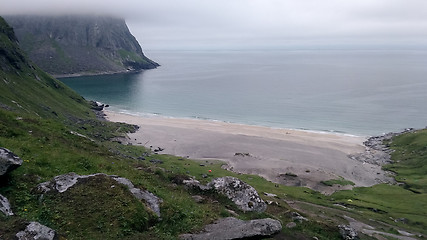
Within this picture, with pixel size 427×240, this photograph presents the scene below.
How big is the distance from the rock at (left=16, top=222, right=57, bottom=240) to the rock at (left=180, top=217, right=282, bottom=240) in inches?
313

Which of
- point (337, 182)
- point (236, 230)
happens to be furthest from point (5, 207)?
point (337, 182)

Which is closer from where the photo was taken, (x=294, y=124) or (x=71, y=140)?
(x=71, y=140)

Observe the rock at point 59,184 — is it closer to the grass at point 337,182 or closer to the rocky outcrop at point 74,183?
the rocky outcrop at point 74,183

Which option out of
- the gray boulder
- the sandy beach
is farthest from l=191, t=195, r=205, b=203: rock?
the sandy beach

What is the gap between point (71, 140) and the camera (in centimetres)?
3972

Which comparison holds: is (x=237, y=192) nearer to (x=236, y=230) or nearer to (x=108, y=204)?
(x=236, y=230)

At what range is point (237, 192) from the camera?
30219 mm

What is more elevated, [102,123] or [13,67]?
[13,67]

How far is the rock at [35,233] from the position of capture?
15633mm

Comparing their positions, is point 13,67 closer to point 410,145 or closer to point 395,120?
point 410,145

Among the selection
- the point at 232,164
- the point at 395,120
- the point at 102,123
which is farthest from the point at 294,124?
the point at 102,123

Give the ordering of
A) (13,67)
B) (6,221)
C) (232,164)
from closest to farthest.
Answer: (6,221) < (232,164) < (13,67)

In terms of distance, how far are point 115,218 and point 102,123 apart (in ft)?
308

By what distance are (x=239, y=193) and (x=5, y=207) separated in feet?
61.9
